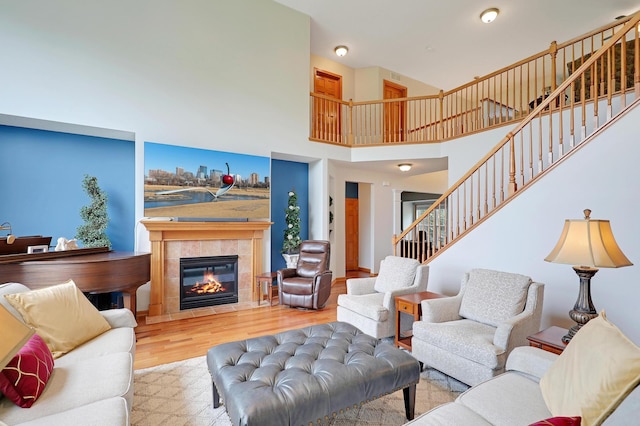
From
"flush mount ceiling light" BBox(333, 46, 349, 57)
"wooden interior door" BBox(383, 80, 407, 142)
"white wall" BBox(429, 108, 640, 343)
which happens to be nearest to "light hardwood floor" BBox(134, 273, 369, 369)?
"white wall" BBox(429, 108, 640, 343)

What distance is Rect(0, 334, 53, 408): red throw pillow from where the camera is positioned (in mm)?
1328

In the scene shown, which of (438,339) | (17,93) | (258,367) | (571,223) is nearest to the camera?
(258,367)

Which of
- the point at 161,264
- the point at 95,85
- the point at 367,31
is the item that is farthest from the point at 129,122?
the point at 367,31

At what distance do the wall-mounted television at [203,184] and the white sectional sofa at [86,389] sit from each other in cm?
217

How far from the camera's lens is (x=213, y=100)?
4527 mm

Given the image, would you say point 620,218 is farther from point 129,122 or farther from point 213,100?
point 129,122

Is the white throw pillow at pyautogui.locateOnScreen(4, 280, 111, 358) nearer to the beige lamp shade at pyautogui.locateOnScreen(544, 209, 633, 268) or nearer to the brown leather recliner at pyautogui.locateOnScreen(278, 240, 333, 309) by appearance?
the brown leather recliner at pyautogui.locateOnScreen(278, 240, 333, 309)

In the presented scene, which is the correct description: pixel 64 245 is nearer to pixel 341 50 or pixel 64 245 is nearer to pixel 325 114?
pixel 325 114

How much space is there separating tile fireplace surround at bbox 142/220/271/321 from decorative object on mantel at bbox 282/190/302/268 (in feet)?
1.84

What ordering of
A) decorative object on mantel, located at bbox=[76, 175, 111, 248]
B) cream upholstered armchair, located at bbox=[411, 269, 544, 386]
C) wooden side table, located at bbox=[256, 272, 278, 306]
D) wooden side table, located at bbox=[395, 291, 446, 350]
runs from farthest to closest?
wooden side table, located at bbox=[256, 272, 278, 306] → decorative object on mantel, located at bbox=[76, 175, 111, 248] → wooden side table, located at bbox=[395, 291, 446, 350] → cream upholstered armchair, located at bbox=[411, 269, 544, 386]

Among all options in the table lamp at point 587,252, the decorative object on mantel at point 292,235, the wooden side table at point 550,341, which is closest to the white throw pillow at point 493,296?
the wooden side table at point 550,341

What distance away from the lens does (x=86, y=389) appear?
1492mm

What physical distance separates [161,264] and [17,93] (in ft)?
8.34

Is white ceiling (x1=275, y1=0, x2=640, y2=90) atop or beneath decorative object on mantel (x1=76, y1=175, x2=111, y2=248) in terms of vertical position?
atop
